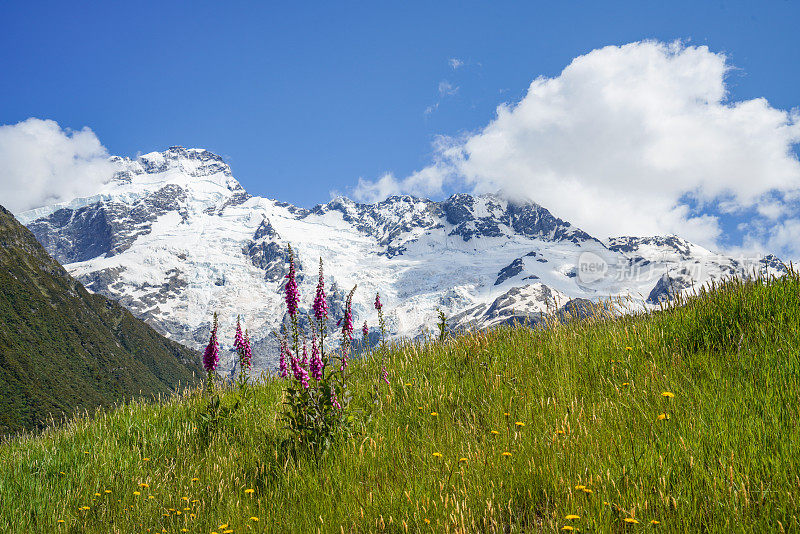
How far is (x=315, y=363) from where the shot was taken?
19.6ft

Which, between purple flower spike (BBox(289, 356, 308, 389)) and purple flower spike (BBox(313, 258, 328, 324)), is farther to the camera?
purple flower spike (BBox(313, 258, 328, 324))

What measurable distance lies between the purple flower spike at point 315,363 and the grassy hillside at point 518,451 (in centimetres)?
82

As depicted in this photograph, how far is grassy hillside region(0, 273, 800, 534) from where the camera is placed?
306cm

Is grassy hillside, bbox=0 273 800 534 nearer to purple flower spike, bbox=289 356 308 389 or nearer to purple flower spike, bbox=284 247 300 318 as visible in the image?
purple flower spike, bbox=289 356 308 389

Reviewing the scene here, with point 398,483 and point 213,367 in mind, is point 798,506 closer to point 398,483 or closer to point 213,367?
point 398,483

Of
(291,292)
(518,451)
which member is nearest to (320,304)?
(291,292)

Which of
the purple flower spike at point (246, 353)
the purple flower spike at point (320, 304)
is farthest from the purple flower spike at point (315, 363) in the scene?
the purple flower spike at point (246, 353)

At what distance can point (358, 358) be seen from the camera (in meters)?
9.45

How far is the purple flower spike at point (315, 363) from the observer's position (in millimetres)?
5883

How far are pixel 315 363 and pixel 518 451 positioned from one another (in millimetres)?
2971

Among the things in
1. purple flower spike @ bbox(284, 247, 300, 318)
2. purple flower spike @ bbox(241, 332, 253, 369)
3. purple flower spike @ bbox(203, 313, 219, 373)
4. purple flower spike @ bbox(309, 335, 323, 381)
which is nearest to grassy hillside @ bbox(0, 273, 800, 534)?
purple flower spike @ bbox(309, 335, 323, 381)

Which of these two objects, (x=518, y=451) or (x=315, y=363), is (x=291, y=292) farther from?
(x=518, y=451)

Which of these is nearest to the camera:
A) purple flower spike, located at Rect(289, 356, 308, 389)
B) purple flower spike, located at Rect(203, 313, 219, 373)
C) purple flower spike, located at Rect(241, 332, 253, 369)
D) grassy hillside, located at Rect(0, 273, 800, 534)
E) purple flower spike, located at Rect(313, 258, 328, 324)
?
grassy hillside, located at Rect(0, 273, 800, 534)

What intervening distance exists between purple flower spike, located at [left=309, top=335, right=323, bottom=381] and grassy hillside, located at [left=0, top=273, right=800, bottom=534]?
2.68 feet
